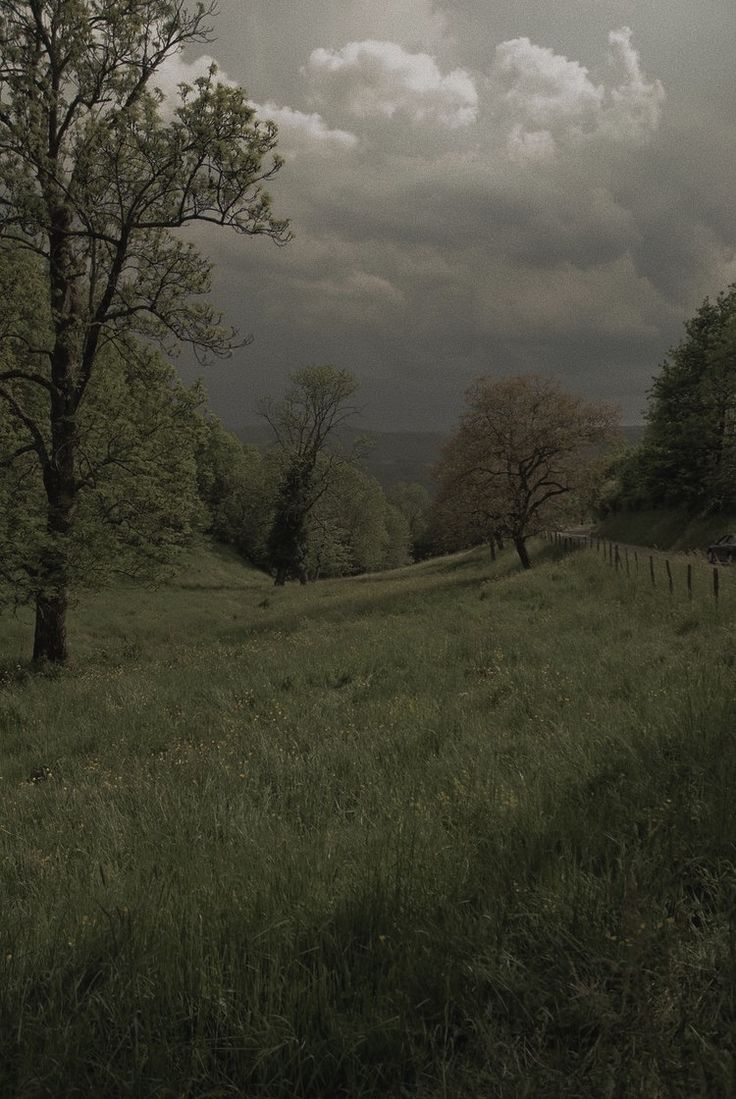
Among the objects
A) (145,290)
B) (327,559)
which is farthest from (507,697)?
(327,559)

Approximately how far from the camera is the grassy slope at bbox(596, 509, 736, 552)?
3584cm

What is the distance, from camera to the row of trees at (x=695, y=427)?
3641 centimetres

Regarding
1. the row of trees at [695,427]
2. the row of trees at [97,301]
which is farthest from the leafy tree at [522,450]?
the row of trees at [97,301]

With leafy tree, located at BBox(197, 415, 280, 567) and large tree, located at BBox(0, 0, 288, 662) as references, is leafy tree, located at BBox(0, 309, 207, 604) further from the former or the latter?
leafy tree, located at BBox(197, 415, 280, 567)

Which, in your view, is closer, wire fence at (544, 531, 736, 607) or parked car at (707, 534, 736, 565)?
wire fence at (544, 531, 736, 607)

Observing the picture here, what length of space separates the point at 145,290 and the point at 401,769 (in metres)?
13.3

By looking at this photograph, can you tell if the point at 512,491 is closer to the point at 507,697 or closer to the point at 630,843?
the point at 507,697

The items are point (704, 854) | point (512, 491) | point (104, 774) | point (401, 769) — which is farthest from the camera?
point (512, 491)

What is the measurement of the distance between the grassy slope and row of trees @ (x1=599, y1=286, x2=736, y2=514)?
2.99 feet

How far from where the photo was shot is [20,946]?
8.64 ft

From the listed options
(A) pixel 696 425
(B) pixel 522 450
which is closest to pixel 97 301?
(B) pixel 522 450

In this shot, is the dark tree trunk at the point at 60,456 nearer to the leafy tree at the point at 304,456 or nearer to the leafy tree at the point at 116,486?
the leafy tree at the point at 116,486

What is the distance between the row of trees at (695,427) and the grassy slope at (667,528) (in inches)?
35.9

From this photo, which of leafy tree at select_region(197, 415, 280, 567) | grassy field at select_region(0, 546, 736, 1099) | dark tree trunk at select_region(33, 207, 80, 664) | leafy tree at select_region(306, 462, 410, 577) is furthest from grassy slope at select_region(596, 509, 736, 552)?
leafy tree at select_region(197, 415, 280, 567)
